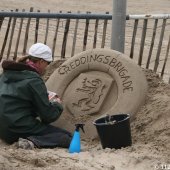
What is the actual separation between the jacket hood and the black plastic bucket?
82 centimetres

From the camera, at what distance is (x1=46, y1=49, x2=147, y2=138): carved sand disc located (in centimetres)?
636

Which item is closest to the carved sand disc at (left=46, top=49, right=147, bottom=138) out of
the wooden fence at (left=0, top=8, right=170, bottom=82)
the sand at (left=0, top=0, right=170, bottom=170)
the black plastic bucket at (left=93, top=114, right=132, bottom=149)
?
the sand at (left=0, top=0, right=170, bottom=170)

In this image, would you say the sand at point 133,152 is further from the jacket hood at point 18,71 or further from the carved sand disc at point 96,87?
the jacket hood at point 18,71

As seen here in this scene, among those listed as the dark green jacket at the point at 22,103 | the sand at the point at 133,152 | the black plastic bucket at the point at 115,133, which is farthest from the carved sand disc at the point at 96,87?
the dark green jacket at the point at 22,103

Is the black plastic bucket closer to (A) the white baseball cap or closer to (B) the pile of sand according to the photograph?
(B) the pile of sand

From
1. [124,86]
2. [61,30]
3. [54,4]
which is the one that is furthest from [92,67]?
[54,4]

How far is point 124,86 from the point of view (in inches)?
253

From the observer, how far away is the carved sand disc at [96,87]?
636cm

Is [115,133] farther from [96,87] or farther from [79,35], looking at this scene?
[79,35]

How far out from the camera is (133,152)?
5.48m

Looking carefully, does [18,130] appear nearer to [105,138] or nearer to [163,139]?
[105,138]

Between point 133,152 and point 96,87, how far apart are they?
A: 1.29 meters

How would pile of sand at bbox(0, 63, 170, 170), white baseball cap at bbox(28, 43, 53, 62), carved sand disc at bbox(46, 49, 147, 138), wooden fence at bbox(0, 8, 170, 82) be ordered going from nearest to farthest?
pile of sand at bbox(0, 63, 170, 170), white baseball cap at bbox(28, 43, 53, 62), carved sand disc at bbox(46, 49, 147, 138), wooden fence at bbox(0, 8, 170, 82)

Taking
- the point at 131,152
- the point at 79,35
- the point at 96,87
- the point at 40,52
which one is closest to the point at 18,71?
the point at 40,52
